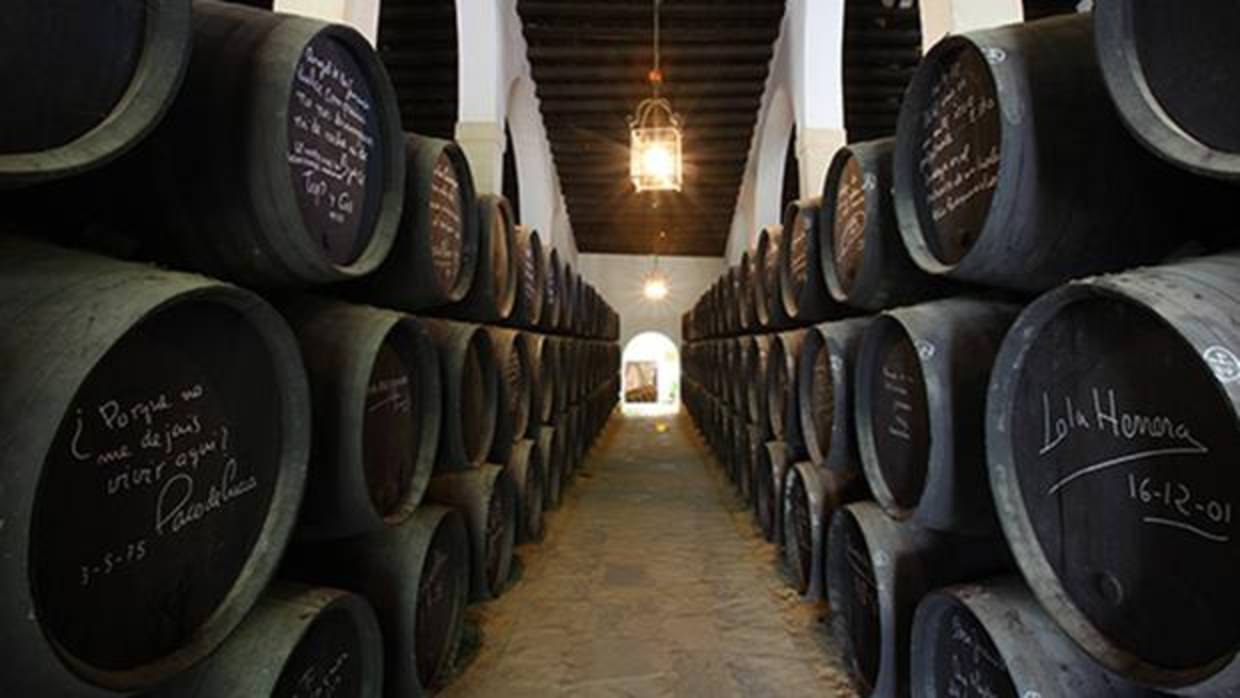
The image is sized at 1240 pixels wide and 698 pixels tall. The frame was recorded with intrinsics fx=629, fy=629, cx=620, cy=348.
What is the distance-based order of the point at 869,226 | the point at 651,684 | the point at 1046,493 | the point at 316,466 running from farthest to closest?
1. the point at 651,684
2. the point at 869,226
3. the point at 316,466
4. the point at 1046,493

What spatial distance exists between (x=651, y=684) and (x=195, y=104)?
2.29 meters

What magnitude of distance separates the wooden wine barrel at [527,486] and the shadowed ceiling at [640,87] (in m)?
6.28

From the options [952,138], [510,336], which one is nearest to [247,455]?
[952,138]

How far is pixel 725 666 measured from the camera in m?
2.49

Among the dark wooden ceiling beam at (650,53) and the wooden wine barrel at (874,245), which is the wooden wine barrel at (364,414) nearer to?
the wooden wine barrel at (874,245)

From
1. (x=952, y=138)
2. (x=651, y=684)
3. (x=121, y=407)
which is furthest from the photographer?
(x=651, y=684)

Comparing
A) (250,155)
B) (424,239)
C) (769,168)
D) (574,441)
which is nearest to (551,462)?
(574,441)

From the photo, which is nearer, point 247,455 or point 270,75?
point 247,455

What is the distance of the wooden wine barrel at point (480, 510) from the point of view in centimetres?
269

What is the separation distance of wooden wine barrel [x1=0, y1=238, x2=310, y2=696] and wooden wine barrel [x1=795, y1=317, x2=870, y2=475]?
176 centimetres

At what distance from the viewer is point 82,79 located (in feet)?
3.05

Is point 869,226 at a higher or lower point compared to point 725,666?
higher

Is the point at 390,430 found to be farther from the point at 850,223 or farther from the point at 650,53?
the point at 650,53

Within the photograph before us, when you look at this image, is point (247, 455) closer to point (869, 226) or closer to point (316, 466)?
point (316, 466)
